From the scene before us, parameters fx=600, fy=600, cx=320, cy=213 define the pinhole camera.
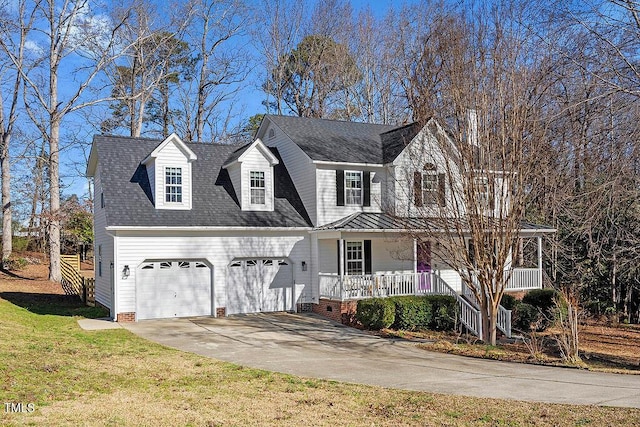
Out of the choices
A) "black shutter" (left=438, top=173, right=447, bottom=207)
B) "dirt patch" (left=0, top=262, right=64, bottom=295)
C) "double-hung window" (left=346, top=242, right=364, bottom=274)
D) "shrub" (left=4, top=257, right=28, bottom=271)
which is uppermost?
"black shutter" (left=438, top=173, right=447, bottom=207)

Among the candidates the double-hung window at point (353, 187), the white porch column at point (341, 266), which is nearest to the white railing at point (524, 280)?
the double-hung window at point (353, 187)

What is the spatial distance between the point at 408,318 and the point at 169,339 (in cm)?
769

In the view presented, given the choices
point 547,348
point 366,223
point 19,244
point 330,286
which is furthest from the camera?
point 19,244

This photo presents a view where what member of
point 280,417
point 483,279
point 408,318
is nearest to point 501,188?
point 483,279

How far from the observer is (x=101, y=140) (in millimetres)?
22812

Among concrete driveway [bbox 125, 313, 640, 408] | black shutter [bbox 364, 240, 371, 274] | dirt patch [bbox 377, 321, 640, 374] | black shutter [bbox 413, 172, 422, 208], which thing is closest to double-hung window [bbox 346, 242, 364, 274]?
black shutter [bbox 364, 240, 371, 274]

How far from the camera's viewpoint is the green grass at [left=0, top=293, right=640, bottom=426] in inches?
332

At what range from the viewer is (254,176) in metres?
22.9

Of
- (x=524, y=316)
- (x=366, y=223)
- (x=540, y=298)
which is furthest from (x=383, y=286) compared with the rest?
(x=540, y=298)

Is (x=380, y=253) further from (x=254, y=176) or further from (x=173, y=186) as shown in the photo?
(x=173, y=186)

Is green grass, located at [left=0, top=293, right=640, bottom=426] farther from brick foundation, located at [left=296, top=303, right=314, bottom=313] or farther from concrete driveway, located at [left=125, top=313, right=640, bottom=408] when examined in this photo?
brick foundation, located at [left=296, top=303, right=314, bottom=313]

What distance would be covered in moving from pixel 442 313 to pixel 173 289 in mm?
9227

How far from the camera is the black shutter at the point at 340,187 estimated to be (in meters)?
23.4

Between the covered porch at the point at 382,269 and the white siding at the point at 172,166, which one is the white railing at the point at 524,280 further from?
the white siding at the point at 172,166
